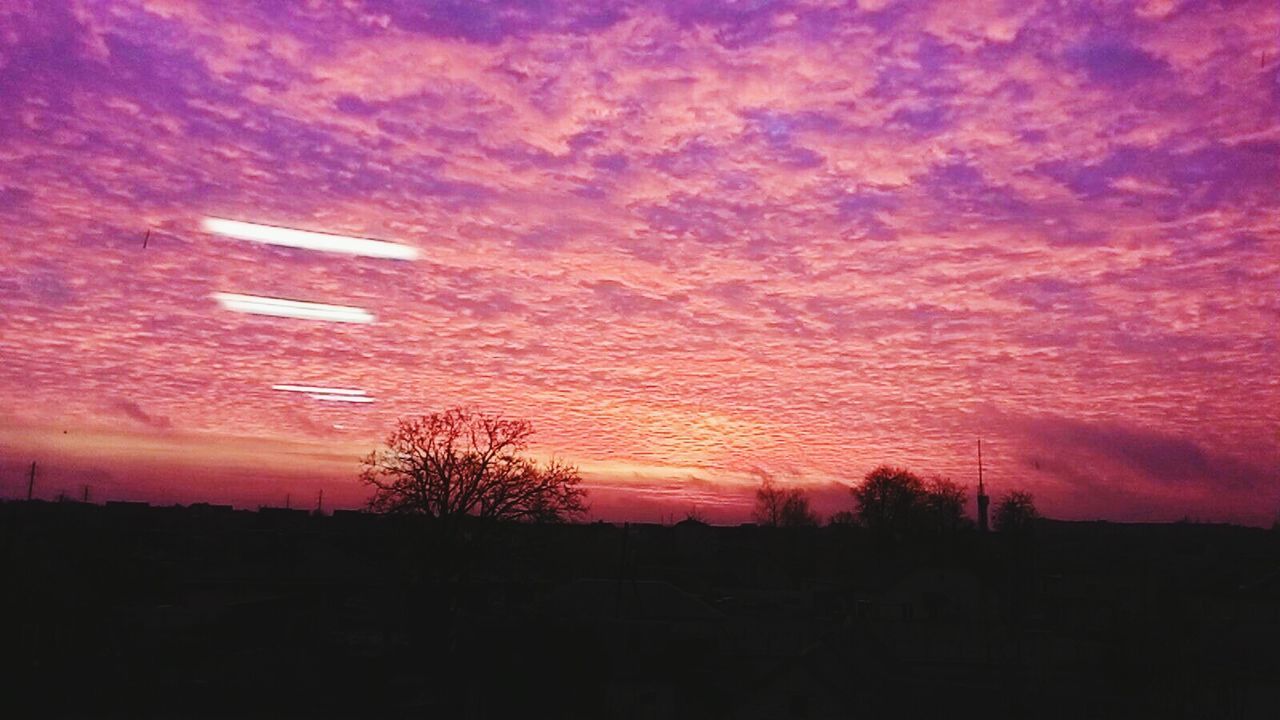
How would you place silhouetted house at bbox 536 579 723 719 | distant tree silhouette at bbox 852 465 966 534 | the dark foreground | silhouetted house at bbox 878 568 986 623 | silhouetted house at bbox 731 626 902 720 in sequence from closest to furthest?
silhouetted house at bbox 731 626 902 720 < the dark foreground < silhouetted house at bbox 536 579 723 719 < silhouetted house at bbox 878 568 986 623 < distant tree silhouette at bbox 852 465 966 534

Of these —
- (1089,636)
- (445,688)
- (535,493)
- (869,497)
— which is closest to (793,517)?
(869,497)

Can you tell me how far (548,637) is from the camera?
3531 centimetres

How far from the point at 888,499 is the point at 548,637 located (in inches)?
3575

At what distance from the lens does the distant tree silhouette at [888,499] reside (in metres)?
116

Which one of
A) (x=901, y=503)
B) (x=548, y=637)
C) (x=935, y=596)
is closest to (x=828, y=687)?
(x=548, y=637)

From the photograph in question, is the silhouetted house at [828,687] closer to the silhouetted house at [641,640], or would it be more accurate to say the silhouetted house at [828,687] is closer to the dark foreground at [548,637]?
the dark foreground at [548,637]

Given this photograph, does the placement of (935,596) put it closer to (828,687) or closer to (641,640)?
(641,640)

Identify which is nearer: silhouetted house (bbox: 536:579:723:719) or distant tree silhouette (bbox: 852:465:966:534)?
silhouetted house (bbox: 536:579:723:719)

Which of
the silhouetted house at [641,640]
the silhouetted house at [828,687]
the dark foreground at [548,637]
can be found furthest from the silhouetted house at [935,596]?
the silhouetted house at [828,687]

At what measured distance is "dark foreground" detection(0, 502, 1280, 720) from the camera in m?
30.0

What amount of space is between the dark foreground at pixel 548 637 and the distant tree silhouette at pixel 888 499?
5118 centimetres

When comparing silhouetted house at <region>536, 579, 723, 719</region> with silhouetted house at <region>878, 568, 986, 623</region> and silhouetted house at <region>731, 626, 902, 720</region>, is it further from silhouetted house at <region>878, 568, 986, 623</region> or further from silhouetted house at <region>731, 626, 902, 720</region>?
silhouetted house at <region>878, 568, 986, 623</region>

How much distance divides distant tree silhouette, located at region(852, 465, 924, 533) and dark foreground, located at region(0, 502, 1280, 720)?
5118 cm

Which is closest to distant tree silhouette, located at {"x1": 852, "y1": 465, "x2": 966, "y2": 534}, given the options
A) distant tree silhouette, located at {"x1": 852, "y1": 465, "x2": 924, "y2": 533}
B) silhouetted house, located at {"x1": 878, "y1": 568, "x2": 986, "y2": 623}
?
distant tree silhouette, located at {"x1": 852, "y1": 465, "x2": 924, "y2": 533}
